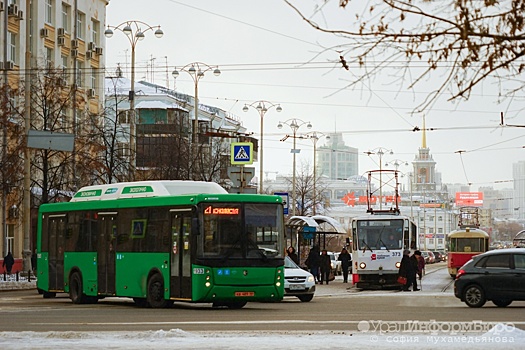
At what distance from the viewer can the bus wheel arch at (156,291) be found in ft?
88.8

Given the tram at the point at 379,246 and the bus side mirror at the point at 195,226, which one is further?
the tram at the point at 379,246

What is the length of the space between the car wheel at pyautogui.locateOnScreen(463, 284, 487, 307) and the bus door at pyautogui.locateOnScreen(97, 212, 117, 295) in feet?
29.6

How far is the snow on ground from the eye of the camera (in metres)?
14.8

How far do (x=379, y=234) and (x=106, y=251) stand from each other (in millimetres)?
18885

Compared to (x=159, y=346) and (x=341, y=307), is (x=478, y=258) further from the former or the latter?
(x=159, y=346)

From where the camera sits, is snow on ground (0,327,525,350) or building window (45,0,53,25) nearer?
snow on ground (0,327,525,350)

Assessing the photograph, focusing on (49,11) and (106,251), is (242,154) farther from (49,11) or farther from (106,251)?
(49,11)

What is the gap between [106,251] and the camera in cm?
2941

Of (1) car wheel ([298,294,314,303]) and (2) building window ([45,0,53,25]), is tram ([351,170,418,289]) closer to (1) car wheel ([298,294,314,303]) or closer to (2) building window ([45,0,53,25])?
(1) car wheel ([298,294,314,303])

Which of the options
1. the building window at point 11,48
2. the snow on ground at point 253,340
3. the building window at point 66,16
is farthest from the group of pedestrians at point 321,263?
the snow on ground at point 253,340

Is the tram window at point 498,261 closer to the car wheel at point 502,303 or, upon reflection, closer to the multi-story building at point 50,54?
the car wheel at point 502,303

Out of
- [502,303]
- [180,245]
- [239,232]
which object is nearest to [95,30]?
[180,245]

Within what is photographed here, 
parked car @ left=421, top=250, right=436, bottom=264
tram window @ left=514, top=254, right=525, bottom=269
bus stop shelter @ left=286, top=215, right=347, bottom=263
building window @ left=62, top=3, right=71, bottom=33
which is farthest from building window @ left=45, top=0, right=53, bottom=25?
parked car @ left=421, top=250, right=436, bottom=264

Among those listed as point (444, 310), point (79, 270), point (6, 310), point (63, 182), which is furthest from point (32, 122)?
point (444, 310)
